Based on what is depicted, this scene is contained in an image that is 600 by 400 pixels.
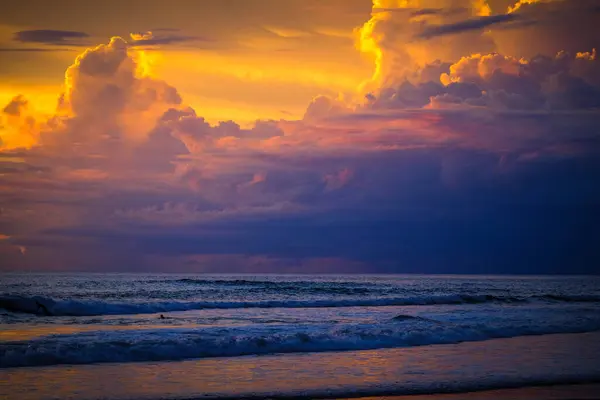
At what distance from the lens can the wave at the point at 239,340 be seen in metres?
16.1

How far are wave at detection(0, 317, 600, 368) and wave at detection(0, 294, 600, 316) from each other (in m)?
9.76

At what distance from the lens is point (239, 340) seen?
18250 millimetres

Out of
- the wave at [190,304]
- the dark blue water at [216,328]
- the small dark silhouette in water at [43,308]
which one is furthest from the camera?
the wave at [190,304]

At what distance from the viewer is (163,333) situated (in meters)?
20.0

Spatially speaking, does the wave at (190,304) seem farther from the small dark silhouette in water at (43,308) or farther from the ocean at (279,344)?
the ocean at (279,344)

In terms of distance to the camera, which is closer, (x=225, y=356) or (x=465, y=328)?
(x=225, y=356)

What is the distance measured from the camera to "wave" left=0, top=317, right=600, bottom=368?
16.1 m

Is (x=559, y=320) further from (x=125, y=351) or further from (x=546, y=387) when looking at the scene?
(x=125, y=351)

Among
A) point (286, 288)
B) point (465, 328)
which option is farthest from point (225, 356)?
point (286, 288)

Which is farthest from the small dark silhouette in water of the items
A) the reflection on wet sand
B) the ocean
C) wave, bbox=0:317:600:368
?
the reflection on wet sand

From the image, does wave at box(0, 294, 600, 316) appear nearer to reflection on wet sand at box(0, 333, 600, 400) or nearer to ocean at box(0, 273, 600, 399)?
ocean at box(0, 273, 600, 399)

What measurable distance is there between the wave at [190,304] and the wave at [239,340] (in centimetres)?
976

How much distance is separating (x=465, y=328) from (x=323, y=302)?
15589 mm

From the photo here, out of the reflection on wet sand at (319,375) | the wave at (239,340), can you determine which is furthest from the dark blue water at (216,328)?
the reflection on wet sand at (319,375)
